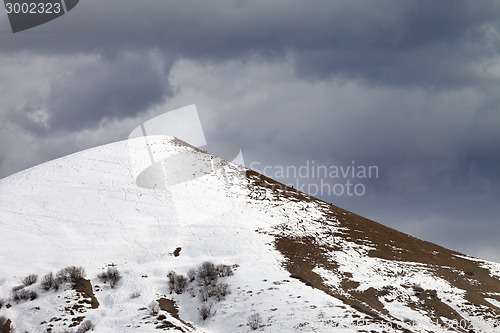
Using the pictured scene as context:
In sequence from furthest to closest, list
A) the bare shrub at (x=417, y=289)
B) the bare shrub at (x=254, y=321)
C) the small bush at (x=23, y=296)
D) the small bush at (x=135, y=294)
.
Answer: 1. the bare shrub at (x=417, y=289)
2. the small bush at (x=135, y=294)
3. the small bush at (x=23, y=296)
4. the bare shrub at (x=254, y=321)

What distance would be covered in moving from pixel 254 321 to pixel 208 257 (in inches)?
575

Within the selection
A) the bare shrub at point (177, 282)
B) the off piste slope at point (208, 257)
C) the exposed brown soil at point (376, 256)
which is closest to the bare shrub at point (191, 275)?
the off piste slope at point (208, 257)

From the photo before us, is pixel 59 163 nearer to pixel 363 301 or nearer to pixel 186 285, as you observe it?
pixel 186 285

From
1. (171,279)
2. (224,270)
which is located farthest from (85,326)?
(224,270)

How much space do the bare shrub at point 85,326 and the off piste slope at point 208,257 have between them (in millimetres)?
118

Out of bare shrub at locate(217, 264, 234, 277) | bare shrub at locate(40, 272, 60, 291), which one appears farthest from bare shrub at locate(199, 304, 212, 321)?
Answer: bare shrub at locate(40, 272, 60, 291)

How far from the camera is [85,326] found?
45.5 meters

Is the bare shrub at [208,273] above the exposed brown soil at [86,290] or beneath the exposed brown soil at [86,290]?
above

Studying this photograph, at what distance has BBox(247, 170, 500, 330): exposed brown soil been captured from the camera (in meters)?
52.7

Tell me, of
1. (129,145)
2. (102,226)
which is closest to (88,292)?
(102,226)

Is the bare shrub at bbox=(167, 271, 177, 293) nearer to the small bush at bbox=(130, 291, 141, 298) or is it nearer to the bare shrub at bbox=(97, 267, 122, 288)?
the small bush at bbox=(130, 291, 141, 298)

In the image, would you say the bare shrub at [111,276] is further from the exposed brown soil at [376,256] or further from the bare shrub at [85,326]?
the exposed brown soil at [376,256]

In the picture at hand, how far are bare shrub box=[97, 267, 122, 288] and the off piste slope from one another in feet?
1.79

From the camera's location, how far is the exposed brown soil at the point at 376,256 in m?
52.7
